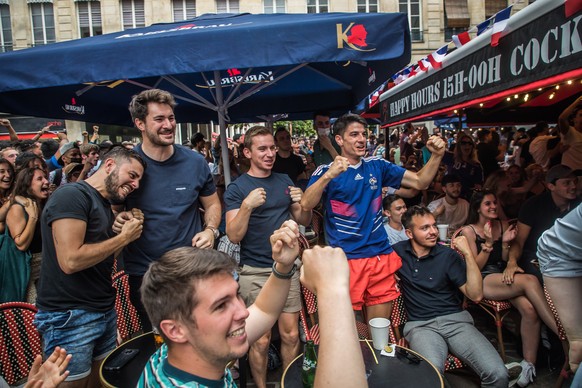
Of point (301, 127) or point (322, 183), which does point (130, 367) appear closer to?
point (322, 183)

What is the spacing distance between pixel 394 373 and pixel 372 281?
1.01 metres

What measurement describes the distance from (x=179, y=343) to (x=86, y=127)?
24043mm

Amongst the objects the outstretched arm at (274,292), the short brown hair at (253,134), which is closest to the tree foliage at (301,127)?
the short brown hair at (253,134)

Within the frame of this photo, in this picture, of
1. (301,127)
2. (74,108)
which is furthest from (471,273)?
(301,127)

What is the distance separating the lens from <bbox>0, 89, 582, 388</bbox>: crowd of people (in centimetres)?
135

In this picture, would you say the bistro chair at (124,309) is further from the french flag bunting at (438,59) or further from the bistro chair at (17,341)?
the french flag bunting at (438,59)

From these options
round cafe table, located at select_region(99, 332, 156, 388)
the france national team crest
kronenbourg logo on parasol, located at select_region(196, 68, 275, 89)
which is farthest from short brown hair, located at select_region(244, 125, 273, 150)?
round cafe table, located at select_region(99, 332, 156, 388)

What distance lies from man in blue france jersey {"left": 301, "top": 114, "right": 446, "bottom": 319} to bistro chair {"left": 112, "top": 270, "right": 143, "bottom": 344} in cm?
173

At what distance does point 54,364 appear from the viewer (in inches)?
61.0

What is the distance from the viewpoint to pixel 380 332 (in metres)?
2.45

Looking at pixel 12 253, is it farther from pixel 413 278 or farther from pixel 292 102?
pixel 292 102

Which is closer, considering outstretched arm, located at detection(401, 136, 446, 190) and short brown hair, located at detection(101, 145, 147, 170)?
short brown hair, located at detection(101, 145, 147, 170)

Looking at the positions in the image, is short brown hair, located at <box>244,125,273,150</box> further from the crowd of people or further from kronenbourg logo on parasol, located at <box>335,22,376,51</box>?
kronenbourg logo on parasol, located at <box>335,22,376,51</box>

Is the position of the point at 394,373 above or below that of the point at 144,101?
below
